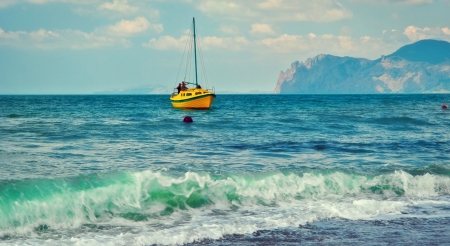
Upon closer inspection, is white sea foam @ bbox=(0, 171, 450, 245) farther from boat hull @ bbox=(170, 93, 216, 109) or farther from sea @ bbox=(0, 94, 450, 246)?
boat hull @ bbox=(170, 93, 216, 109)

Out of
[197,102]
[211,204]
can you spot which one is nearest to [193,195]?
[211,204]

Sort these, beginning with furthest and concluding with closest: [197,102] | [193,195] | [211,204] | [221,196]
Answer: [197,102]
[221,196]
[193,195]
[211,204]

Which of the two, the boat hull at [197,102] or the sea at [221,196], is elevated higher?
the boat hull at [197,102]

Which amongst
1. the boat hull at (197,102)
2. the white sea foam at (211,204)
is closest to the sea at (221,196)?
the white sea foam at (211,204)

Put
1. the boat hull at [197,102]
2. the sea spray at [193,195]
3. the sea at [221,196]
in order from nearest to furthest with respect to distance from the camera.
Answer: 1. the sea at [221,196]
2. the sea spray at [193,195]
3. the boat hull at [197,102]

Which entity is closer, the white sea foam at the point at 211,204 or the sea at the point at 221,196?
the sea at the point at 221,196

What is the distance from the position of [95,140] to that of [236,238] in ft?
50.2

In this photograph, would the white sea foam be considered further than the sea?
Yes

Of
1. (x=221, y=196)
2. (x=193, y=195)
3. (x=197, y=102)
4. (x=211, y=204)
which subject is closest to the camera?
(x=211, y=204)

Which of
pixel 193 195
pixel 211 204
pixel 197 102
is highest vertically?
pixel 197 102

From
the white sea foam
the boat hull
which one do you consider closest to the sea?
the white sea foam

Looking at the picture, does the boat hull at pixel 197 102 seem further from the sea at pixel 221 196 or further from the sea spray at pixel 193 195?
the sea spray at pixel 193 195

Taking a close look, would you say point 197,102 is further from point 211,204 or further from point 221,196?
point 211,204

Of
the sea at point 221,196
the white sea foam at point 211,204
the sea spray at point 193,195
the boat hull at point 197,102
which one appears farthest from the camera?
the boat hull at point 197,102
